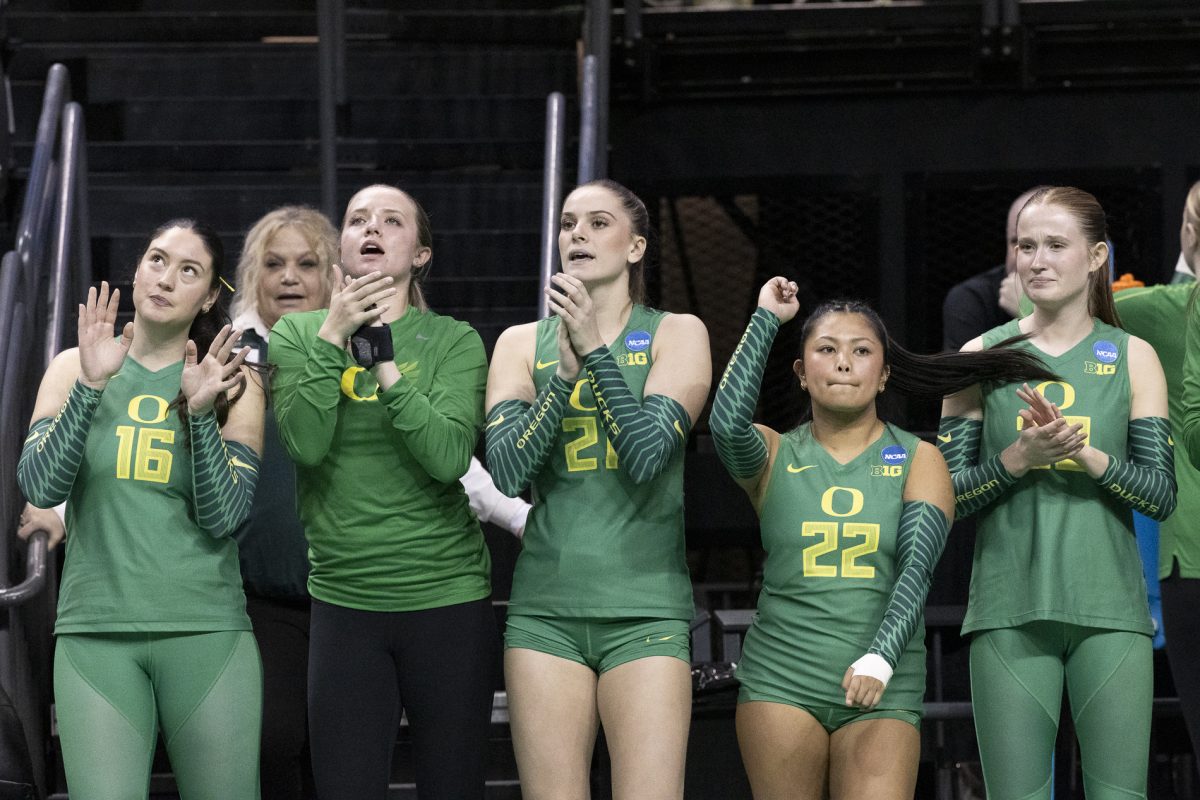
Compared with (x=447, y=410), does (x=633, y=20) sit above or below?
above

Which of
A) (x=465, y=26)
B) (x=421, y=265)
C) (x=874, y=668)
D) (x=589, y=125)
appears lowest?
(x=874, y=668)

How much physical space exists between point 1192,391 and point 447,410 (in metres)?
1.68

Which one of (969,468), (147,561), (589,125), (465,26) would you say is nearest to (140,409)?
(147,561)

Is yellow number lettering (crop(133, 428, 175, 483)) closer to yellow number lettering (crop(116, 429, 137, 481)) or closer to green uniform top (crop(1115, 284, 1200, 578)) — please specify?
yellow number lettering (crop(116, 429, 137, 481))

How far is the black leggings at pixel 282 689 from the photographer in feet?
13.9

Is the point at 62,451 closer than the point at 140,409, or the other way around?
the point at 62,451

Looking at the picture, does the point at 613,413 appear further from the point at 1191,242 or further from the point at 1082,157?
the point at 1082,157

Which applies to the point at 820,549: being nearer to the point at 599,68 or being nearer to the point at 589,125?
the point at 589,125

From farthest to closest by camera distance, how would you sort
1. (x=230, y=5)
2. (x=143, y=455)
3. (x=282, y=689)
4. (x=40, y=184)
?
(x=230, y=5)
(x=40, y=184)
(x=282, y=689)
(x=143, y=455)

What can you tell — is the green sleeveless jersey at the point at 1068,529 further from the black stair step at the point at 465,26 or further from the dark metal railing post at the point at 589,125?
the black stair step at the point at 465,26

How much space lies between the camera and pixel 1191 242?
14.4ft

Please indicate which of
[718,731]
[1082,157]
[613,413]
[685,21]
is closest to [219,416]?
[613,413]

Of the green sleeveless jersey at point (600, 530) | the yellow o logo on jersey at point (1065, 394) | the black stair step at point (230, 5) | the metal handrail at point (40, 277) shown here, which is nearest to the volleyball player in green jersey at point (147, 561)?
the green sleeveless jersey at point (600, 530)

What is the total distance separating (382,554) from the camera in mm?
3797
